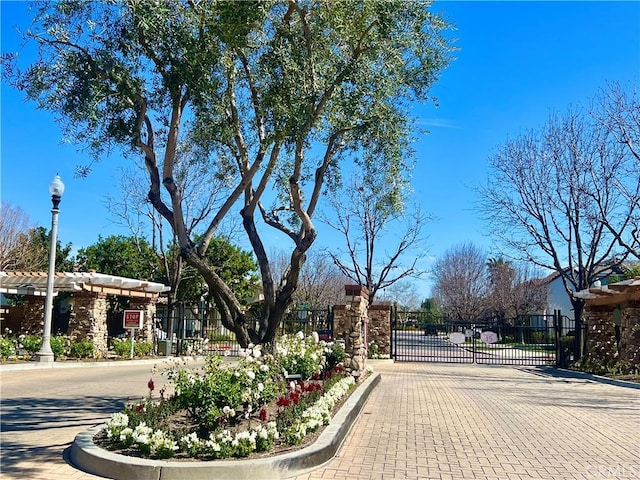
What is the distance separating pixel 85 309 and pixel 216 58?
14772 millimetres

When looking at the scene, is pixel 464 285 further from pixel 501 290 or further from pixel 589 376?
pixel 589 376

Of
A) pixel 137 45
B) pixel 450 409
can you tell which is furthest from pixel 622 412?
pixel 137 45

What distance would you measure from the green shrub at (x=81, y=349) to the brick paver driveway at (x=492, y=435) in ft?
34.0

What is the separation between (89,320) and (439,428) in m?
15.1

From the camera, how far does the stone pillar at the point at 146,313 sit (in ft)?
77.2

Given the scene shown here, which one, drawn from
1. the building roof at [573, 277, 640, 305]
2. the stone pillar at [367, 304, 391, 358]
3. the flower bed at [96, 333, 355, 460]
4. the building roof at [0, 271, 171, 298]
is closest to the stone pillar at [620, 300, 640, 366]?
the building roof at [573, 277, 640, 305]

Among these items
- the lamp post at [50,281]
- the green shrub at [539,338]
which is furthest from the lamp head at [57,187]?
the green shrub at [539,338]

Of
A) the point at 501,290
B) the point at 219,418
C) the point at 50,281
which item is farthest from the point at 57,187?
the point at 501,290

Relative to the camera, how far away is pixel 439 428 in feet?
28.5

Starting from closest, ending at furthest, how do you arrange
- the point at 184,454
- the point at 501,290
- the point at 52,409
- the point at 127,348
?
the point at 184,454
the point at 52,409
the point at 127,348
the point at 501,290

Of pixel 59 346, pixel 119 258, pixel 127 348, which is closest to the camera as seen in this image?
pixel 59 346

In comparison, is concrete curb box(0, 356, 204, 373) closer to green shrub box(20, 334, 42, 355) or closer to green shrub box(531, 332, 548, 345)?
green shrub box(20, 334, 42, 355)

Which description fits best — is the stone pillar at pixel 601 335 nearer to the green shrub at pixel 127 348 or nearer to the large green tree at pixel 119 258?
the green shrub at pixel 127 348

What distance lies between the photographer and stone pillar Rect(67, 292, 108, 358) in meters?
20.1
